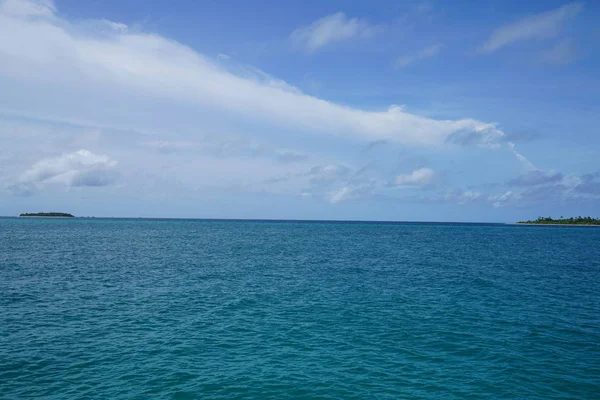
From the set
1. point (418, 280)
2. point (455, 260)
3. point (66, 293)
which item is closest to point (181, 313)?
point (66, 293)

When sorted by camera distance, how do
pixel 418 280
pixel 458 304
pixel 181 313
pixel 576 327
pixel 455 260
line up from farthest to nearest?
1. pixel 455 260
2. pixel 418 280
3. pixel 458 304
4. pixel 181 313
5. pixel 576 327

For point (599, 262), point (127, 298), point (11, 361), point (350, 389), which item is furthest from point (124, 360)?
point (599, 262)

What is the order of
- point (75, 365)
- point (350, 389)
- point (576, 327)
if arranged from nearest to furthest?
point (350, 389), point (75, 365), point (576, 327)

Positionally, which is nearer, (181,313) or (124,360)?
(124,360)

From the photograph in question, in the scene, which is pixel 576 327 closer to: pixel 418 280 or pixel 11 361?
pixel 418 280

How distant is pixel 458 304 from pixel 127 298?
35.5m

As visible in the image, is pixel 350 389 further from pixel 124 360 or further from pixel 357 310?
pixel 357 310

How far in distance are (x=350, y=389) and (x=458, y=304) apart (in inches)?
971

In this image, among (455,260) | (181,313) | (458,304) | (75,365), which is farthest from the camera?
(455,260)

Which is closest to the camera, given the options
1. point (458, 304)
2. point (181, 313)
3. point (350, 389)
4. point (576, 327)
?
point (350, 389)

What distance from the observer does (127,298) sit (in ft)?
141

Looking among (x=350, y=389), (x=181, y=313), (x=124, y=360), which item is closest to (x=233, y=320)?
(x=181, y=313)

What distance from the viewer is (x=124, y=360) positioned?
25578 millimetres

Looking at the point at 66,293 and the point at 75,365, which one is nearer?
the point at 75,365
